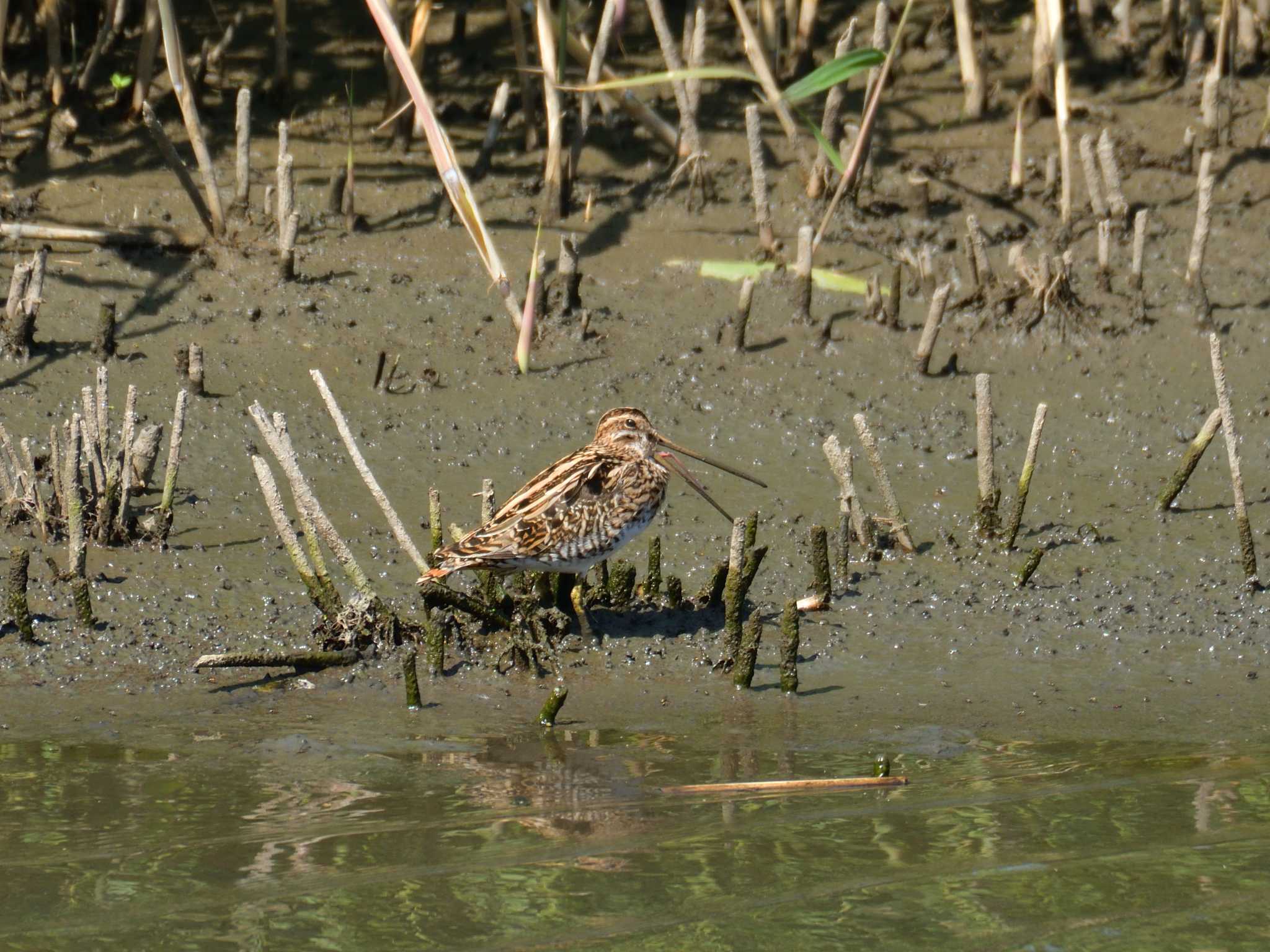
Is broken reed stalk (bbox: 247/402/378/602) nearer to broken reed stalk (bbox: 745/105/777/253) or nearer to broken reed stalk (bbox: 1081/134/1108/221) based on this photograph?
broken reed stalk (bbox: 745/105/777/253)

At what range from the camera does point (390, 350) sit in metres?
6.96

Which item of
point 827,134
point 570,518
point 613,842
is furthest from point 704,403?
point 613,842

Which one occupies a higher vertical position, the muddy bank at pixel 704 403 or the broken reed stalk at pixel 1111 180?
the broken reed stalk at pixel 1111 180

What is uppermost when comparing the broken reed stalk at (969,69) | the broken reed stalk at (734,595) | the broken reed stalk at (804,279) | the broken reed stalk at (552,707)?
the broken reed stalk at (969,69)

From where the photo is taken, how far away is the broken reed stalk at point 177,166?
689 centimetres

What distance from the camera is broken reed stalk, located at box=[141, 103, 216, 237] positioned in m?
6.89

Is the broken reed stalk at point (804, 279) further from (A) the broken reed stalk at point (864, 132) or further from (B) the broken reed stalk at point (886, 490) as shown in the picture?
(B) the broken reed stalk at point (886, 490)

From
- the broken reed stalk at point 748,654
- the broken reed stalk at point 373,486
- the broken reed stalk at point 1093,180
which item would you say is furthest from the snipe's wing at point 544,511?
the broken reed stalk at point 1093,180

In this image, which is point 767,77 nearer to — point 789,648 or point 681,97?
point 681,97

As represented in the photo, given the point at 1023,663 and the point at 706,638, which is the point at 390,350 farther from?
the point at 1023,663

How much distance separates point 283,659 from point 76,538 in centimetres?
85

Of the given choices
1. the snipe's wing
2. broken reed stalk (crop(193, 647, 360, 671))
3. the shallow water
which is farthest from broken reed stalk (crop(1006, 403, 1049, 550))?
broken reed stalk (crop(193, 647, 360, 671))

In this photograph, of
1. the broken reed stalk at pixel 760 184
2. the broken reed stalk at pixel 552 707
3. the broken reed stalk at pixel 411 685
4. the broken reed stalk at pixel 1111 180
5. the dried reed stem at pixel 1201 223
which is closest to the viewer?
the broken reed stalk at pixel 552 707

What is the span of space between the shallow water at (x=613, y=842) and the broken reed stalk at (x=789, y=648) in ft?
0.75
